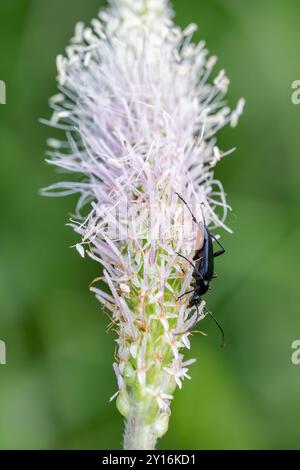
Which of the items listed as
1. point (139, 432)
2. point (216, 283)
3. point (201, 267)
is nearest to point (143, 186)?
point (201, 267)

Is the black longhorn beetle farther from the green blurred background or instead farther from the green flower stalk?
the green blurred background

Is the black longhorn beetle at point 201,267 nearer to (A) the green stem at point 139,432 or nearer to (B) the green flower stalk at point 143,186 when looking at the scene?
(B) the green flower stalk at point 143,186

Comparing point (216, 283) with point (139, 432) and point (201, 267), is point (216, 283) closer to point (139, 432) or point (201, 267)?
point (201, 267)

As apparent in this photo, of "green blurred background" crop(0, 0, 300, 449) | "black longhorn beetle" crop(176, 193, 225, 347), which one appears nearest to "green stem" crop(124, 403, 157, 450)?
"black longhorn beetle" crop(176, 193, 225, 347)

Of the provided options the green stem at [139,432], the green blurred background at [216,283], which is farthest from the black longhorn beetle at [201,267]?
the green blurred background at [216,283]

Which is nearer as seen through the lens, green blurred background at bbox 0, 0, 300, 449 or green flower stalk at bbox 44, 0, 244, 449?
green flower stalk at bbox 44, 0, 244, 449
